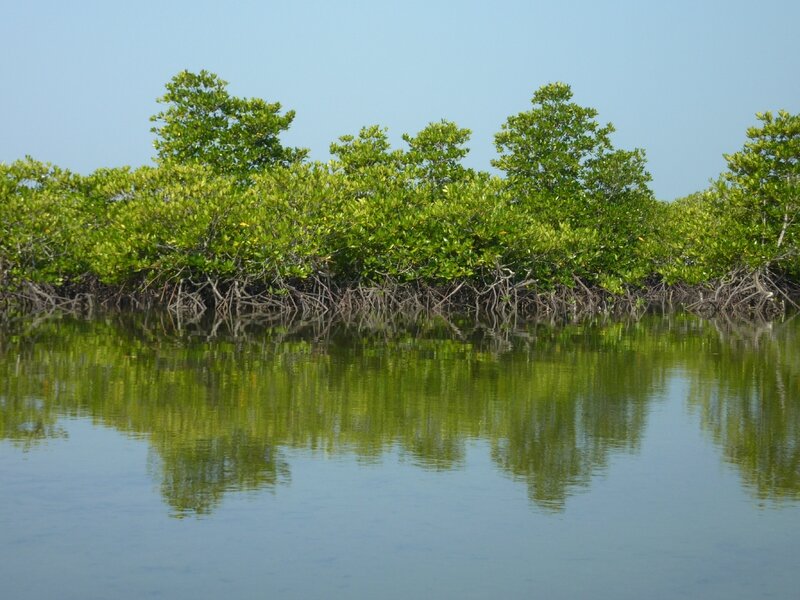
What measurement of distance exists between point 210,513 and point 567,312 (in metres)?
20.7

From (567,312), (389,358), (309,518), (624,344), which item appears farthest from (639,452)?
(567,312)

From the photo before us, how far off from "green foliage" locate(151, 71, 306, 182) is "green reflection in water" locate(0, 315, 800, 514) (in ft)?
34.1

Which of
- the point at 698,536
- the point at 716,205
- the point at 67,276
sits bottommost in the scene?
the point at 698,536

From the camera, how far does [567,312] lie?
2588cm

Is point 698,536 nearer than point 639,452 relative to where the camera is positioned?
Yes

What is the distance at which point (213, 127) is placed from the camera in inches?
1050

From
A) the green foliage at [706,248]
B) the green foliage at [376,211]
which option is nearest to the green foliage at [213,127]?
the green foliage at [376,211]

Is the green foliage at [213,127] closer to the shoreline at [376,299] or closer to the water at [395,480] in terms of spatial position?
the shoreline at [376,299]

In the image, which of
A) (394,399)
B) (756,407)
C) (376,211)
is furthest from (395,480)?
(376,211)

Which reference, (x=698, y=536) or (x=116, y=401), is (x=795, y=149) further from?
(x=698, y=536)

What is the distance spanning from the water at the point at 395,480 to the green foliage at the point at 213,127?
47.2 feet

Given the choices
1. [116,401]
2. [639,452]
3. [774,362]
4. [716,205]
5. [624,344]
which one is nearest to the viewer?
[639,452]

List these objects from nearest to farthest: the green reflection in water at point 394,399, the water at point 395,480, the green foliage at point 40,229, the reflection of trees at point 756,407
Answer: the water at point 395,480 → the reflection of trees at point 756,407 → the green reflection in water at point 394,399 → the green foliage at point 40,229

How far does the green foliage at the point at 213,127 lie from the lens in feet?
86.4
